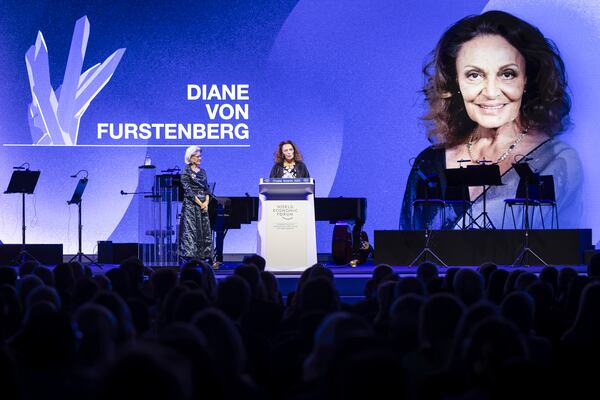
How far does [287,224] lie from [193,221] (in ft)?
6.75

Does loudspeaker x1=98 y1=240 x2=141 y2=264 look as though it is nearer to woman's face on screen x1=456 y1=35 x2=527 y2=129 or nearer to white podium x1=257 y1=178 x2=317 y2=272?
white podium x1=257 y1=178 x2=317 y2=272

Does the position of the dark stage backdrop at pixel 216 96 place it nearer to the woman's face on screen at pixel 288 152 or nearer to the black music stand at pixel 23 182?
the black music stand at pixel 23 182

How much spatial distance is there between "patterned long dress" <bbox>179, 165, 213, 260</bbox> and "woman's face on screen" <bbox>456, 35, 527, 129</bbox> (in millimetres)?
4814

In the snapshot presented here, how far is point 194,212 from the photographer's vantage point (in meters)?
11.3

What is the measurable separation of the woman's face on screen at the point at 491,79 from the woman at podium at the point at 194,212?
4.79 m

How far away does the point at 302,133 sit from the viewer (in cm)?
1390

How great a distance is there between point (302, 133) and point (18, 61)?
464 centimetres

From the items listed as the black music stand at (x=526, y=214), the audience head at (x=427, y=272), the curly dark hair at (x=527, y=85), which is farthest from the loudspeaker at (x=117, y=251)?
the audience head at (x=427, y=272)

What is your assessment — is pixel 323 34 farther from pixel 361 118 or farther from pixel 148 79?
pixel 148 79

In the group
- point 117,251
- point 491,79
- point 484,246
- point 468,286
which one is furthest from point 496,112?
point 468,286

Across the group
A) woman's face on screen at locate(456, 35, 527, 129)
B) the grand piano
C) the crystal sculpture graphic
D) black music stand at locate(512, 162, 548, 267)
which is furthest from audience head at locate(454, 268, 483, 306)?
the crystal sculpture graphic

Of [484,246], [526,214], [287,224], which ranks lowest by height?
[484,246]

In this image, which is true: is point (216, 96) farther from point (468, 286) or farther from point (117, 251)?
point (468, 286)

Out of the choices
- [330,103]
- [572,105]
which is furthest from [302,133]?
[572,105]
